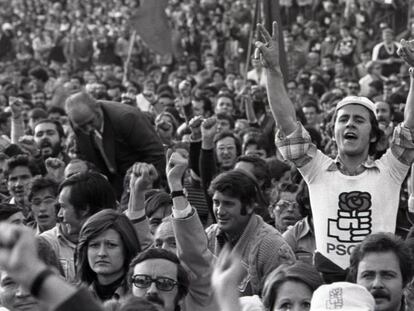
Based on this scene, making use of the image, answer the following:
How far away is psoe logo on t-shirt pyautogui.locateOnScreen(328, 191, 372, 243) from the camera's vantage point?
6.04 m

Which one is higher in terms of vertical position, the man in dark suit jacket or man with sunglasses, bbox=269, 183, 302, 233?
the man in dark suit jacket

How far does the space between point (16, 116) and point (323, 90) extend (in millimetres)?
8158

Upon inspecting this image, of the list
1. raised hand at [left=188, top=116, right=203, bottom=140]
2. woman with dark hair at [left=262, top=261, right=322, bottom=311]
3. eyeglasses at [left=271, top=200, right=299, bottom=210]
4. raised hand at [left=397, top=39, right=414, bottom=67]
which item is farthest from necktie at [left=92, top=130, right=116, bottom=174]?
woman with dark hair at [left=262, top=261, right=322, bottom=311]

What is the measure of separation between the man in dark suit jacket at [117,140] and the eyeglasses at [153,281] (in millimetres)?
3646

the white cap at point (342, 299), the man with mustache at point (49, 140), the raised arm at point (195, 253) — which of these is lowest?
the man with mustache at point (49, 140)

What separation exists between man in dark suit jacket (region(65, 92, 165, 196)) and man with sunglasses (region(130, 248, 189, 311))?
140 inches

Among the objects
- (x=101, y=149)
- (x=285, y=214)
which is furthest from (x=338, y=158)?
(x=101, y=149)

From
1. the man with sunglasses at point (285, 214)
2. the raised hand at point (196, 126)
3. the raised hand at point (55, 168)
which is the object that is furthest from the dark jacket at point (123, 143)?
the man with sunglasses at point (285, 214)

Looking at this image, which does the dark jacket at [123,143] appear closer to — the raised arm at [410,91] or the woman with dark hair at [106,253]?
the raised arm at [410,91]

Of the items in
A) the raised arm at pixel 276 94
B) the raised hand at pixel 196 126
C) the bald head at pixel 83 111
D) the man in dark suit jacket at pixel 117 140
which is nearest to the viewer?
the raised arm at pixel 276 94

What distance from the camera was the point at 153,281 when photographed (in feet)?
17.3

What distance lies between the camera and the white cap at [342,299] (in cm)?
413

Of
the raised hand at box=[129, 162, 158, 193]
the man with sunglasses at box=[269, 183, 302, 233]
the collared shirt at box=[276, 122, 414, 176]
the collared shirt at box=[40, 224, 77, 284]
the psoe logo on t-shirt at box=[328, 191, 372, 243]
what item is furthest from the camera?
the man with sunglasses at box=[269, 183, 302, 233]

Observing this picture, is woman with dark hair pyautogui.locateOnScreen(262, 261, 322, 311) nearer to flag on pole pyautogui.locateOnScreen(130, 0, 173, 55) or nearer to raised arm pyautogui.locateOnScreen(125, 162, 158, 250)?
raised arm pyautogui.locateOnScreen(125, 162, 158, 250)
